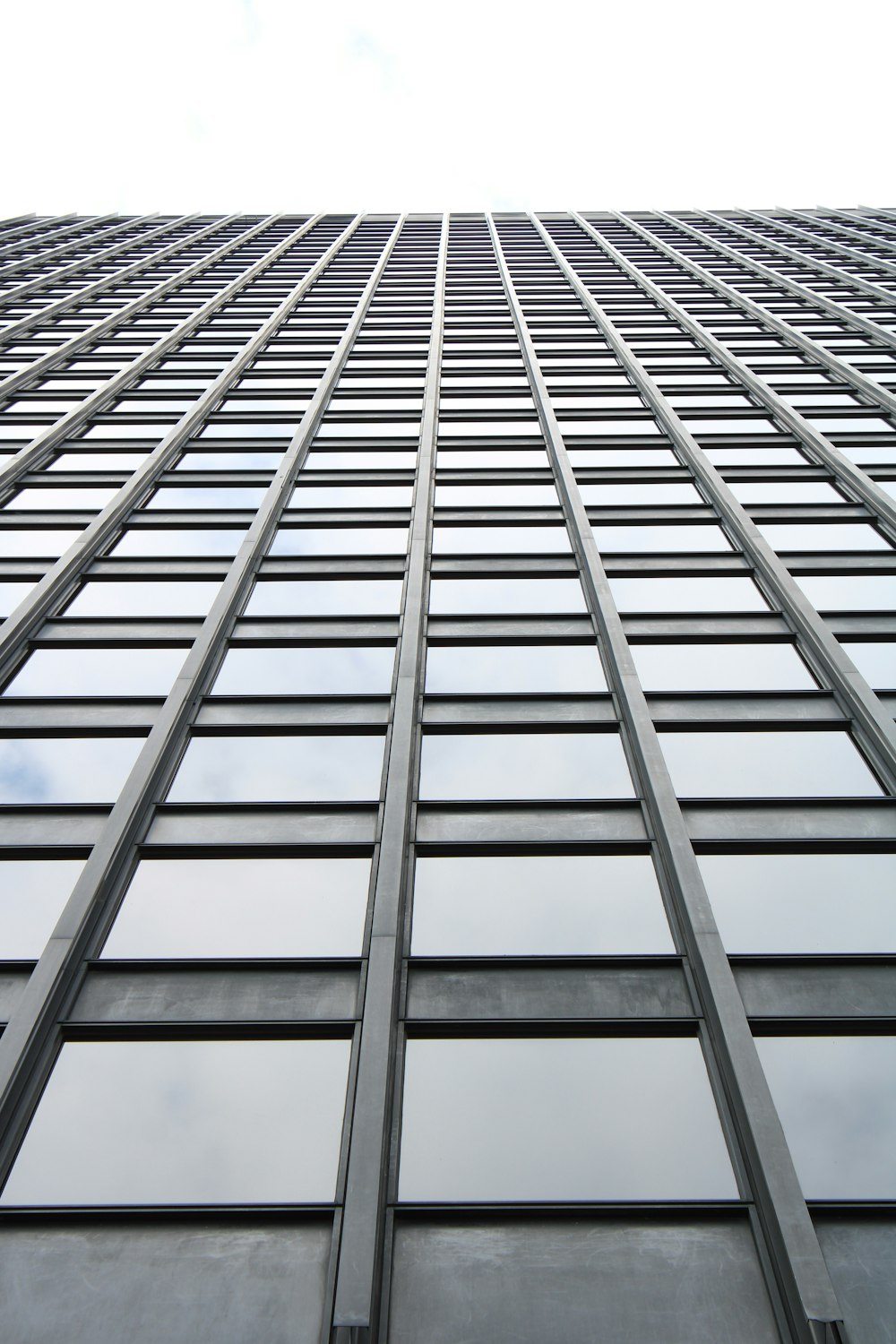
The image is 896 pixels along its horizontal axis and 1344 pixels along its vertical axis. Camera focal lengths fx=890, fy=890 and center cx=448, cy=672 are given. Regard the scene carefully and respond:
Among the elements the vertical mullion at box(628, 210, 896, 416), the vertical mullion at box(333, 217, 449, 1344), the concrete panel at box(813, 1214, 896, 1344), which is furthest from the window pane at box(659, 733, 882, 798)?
the vertical mullion at box(628, 210, 896, 416)

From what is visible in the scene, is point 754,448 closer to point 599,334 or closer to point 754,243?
point 599,334

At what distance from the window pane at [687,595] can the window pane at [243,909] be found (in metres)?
8.60

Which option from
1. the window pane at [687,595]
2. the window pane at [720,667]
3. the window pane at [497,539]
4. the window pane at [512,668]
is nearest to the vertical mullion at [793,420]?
the window pane at [687,595]

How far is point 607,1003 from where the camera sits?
10094 mm

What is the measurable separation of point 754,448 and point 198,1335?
22860mm

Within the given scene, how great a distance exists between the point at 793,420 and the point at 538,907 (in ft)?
62.0

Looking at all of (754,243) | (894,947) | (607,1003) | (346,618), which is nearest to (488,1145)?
(607,1003)

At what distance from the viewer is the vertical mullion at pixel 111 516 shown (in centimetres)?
1655

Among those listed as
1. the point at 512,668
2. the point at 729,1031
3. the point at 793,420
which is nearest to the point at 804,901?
the point at 729,1031

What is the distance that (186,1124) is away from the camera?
8992mm

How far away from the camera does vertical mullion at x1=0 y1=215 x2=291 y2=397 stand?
28.8 metres

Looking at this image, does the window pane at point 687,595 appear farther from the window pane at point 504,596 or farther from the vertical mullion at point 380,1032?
the vertical mullion at point 380,1032

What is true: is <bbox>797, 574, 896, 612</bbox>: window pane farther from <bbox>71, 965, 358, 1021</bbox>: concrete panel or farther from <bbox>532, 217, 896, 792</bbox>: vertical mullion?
<bbox>71, 965, 358, 1021</bbox>: concrete panel

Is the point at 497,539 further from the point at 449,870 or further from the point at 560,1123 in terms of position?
the point at 560,1123
